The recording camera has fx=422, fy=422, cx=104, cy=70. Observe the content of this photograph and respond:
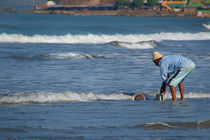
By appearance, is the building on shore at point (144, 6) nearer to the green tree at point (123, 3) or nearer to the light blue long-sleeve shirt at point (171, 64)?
the green tree at point (123, 3)

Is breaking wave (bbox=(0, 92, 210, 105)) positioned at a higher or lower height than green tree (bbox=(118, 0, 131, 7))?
higher

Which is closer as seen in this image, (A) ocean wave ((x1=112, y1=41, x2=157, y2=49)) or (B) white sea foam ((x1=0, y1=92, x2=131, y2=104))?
(B) white sea foam ((x1=0, y1=92, x2=131, y2=104))

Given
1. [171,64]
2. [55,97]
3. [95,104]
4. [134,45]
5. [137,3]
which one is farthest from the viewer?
[137,3]

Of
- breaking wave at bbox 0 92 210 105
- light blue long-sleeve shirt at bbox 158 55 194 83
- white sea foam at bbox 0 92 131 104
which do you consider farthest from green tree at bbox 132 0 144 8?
light blue long-sleeve shirt at bbox 158 55 194 83

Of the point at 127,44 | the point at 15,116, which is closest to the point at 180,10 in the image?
the point at 127,44

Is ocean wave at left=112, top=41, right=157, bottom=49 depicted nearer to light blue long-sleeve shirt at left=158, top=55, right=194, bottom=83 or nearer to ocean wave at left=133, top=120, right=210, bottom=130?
light blue long-sleeve shirt at left=158, top=55, right=194, bottom=83

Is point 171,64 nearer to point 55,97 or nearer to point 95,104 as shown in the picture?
point 95,104

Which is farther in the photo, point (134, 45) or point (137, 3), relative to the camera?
point (137, 3)

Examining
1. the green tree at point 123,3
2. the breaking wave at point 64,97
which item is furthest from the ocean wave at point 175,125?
the green tree at point 123,3

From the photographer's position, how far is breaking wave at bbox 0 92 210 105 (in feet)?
29.1

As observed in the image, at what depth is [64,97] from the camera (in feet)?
30.8

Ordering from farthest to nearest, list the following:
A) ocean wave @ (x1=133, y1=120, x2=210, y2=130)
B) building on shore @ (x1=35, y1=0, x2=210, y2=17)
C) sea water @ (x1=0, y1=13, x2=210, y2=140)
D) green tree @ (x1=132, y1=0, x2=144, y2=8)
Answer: green tree @ (x1=132, y1=0, x2=144, y2=8) < building on shore @ (x1=35, y1=0, x2=210, y2=17) < ocean wave @ (x1=133, y1=120, x2=210, y2=130) < sea water @ (x1=0, y1=13, x2=210, y2=140)

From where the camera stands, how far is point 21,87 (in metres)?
10.4

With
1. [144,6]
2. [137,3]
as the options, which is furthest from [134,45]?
[144,6]
